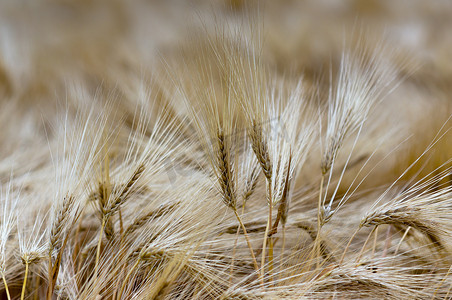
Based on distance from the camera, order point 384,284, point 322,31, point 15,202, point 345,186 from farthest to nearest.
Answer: point 322,31, point 345,186, point 15,202, point 384,284

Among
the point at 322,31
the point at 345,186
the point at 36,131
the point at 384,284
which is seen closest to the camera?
the point at 384,284

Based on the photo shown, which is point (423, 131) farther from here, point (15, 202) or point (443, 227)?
point (15, 202)

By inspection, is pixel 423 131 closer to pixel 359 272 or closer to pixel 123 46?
pixel 359 272

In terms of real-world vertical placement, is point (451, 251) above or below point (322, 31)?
below

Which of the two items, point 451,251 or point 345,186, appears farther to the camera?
point 345,186

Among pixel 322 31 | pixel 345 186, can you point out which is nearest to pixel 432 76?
pixel 322 31

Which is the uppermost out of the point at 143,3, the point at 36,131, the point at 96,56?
the point at 143,3
